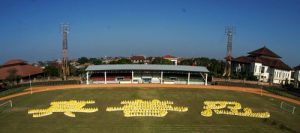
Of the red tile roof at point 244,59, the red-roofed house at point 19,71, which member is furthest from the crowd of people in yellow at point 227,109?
the red-roofed house at point 19,71

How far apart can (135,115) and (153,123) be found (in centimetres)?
411

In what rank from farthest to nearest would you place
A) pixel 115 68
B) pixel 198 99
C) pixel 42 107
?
pixel 115 68 < pixel 198 99 < pixel 42 107

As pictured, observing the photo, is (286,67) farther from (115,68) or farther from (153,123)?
(153,123)

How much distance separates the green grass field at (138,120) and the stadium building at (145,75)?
42.0 ft

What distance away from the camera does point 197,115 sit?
120 feet

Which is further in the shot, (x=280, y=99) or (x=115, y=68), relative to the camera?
(x=115, y=68)

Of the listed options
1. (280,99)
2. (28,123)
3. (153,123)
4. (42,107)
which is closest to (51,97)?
(42,107)

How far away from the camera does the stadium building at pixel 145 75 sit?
60094mm

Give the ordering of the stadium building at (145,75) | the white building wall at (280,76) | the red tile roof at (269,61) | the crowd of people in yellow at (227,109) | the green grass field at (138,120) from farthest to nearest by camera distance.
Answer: the red tile roof at (269,61)
the white building wall at (280,76)
the stadium building at (145,75)
the crowd of people in yellow at (227,109)
the green grass field at (138,120)

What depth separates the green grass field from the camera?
100.0ft

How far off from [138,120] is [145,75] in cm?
2986

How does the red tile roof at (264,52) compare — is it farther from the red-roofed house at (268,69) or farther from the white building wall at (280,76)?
the white building wall at (280,76)

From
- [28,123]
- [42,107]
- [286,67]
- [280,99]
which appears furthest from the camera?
[286,67]

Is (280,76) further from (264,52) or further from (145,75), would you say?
(145,75)
